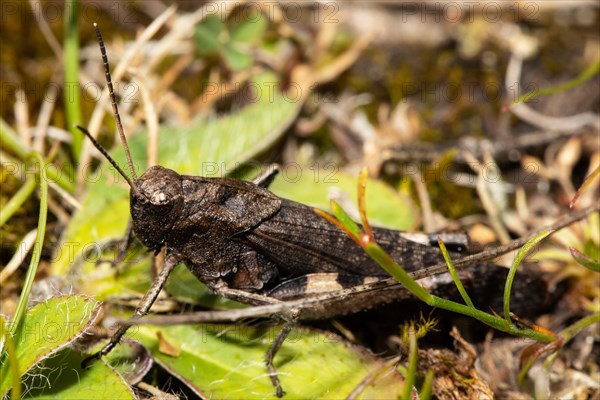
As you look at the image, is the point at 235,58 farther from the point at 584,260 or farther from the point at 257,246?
the point at 584,260

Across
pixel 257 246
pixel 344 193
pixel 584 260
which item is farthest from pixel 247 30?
pixel 584 260

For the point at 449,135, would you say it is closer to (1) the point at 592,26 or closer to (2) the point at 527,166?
(2) the point at 527,166

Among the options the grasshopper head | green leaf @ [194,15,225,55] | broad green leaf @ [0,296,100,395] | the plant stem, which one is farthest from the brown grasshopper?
green leaf @ [194,15,225,55]

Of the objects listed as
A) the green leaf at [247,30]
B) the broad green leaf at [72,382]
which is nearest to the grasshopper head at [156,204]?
the broad green leaf at [72,382]

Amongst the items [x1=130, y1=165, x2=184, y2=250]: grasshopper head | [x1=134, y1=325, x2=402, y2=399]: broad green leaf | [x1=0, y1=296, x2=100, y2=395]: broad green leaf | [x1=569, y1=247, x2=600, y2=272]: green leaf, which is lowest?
[x1=134, y1=325, x2=402, y2=399]: broad green leaf

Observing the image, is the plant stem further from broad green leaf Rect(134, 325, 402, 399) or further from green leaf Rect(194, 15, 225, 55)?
broad green leaf Rect(134, 325, 402, 399)

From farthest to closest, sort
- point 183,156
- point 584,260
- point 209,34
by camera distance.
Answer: point 209,34 → point 183,156 → point 584,260

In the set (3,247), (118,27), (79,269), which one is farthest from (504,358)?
(118,27)

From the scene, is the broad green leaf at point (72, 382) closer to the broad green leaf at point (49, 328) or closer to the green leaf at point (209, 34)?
the broad green leaf at point (49, 328)
